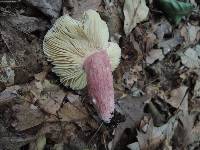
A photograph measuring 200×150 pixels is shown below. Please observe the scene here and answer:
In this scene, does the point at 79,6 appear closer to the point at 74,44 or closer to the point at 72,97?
the point at 74,44

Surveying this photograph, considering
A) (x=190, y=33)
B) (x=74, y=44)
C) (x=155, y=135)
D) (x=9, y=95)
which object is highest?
(x=74, y=44)

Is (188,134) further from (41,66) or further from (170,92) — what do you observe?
(41,66)

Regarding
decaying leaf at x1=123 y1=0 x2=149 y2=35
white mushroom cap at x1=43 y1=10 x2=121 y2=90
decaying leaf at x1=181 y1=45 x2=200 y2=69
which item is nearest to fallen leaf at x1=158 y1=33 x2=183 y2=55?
decaying leaf at x1=181 y1=45 x2=200 y2=69

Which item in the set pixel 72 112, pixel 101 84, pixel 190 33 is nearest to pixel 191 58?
pixel 190 33

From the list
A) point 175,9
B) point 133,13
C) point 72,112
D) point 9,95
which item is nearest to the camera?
point 9,95

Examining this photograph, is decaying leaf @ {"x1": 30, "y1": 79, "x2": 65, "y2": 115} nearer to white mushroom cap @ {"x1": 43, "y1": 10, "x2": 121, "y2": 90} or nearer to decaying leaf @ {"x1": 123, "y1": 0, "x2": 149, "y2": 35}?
white mushroom cap @ {"x1": 43, "y1": 10, "x2": 121, "y2": 90}

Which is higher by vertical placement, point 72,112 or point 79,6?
point 79,6

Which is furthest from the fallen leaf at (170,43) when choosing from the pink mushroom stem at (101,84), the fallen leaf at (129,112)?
the pink mushroom stem at (101,84)

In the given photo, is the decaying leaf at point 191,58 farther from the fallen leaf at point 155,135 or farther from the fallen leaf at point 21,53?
the fallen leaf at point 21,53
